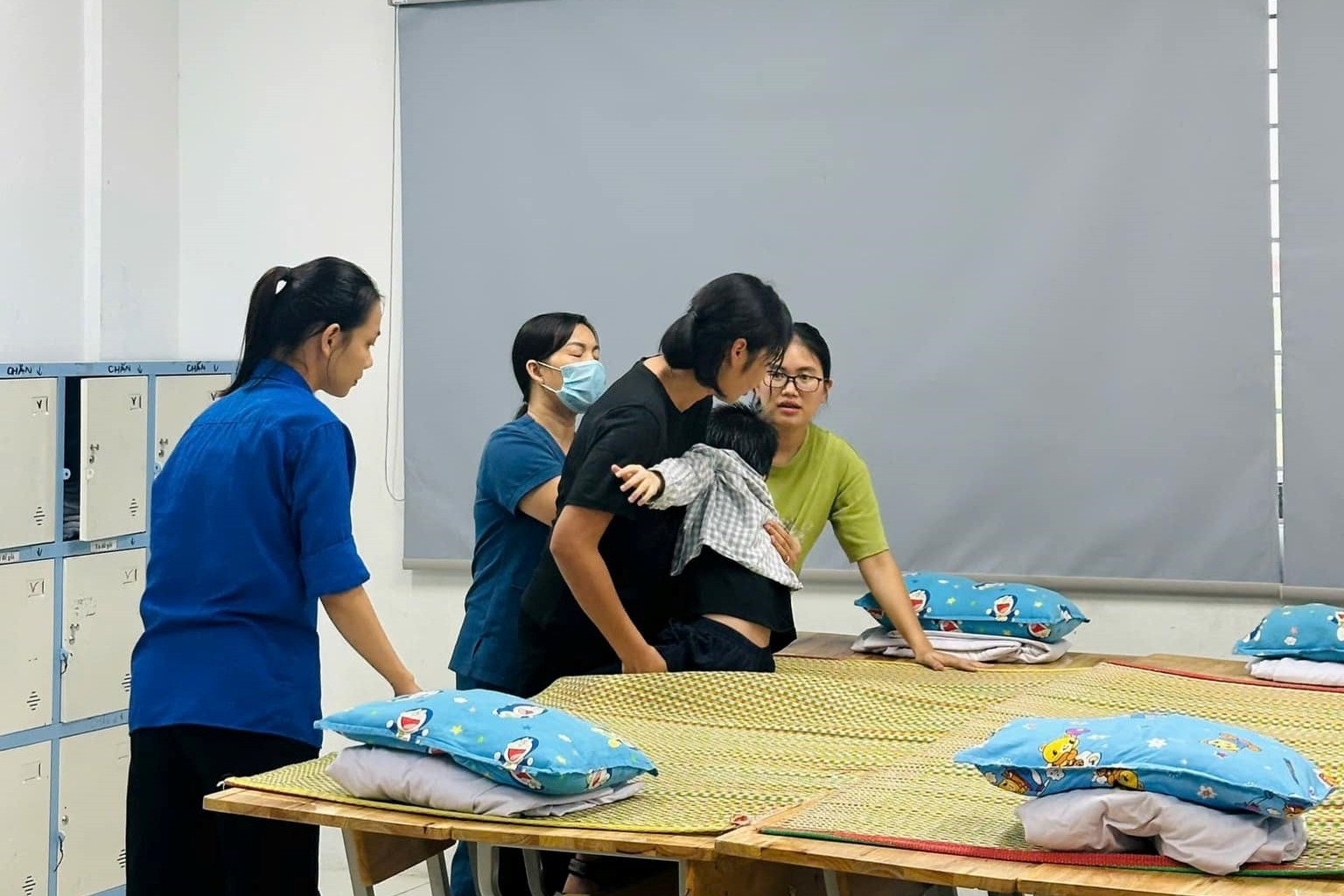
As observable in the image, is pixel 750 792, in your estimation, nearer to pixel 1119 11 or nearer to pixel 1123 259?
pixel 1123 259

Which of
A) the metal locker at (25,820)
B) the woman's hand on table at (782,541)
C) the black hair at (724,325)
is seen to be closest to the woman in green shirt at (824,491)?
the woman's hand on table at (782,541)

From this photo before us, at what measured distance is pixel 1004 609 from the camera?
3303 millimetres

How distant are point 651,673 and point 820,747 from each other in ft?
1.17

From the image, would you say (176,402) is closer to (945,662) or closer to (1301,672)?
(945,662)

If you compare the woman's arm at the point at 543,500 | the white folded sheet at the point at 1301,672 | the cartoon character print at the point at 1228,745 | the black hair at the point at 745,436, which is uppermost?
the black hair at the point at 745,436

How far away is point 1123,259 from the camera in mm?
3770

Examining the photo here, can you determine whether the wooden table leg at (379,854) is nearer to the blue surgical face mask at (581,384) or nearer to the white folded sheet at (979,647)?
the blue surgical face mask at (581,384)

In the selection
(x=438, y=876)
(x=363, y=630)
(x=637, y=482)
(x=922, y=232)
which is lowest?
(x=438, y=876)

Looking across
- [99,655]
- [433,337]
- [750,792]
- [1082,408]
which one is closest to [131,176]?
[433,337]

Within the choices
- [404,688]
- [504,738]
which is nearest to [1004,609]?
[404,688]

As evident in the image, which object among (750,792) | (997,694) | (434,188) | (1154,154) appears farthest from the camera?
(434,188)

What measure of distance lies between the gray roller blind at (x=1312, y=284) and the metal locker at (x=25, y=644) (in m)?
2.94

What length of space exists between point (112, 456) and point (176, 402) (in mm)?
273

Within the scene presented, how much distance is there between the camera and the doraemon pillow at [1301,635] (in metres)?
3.07
